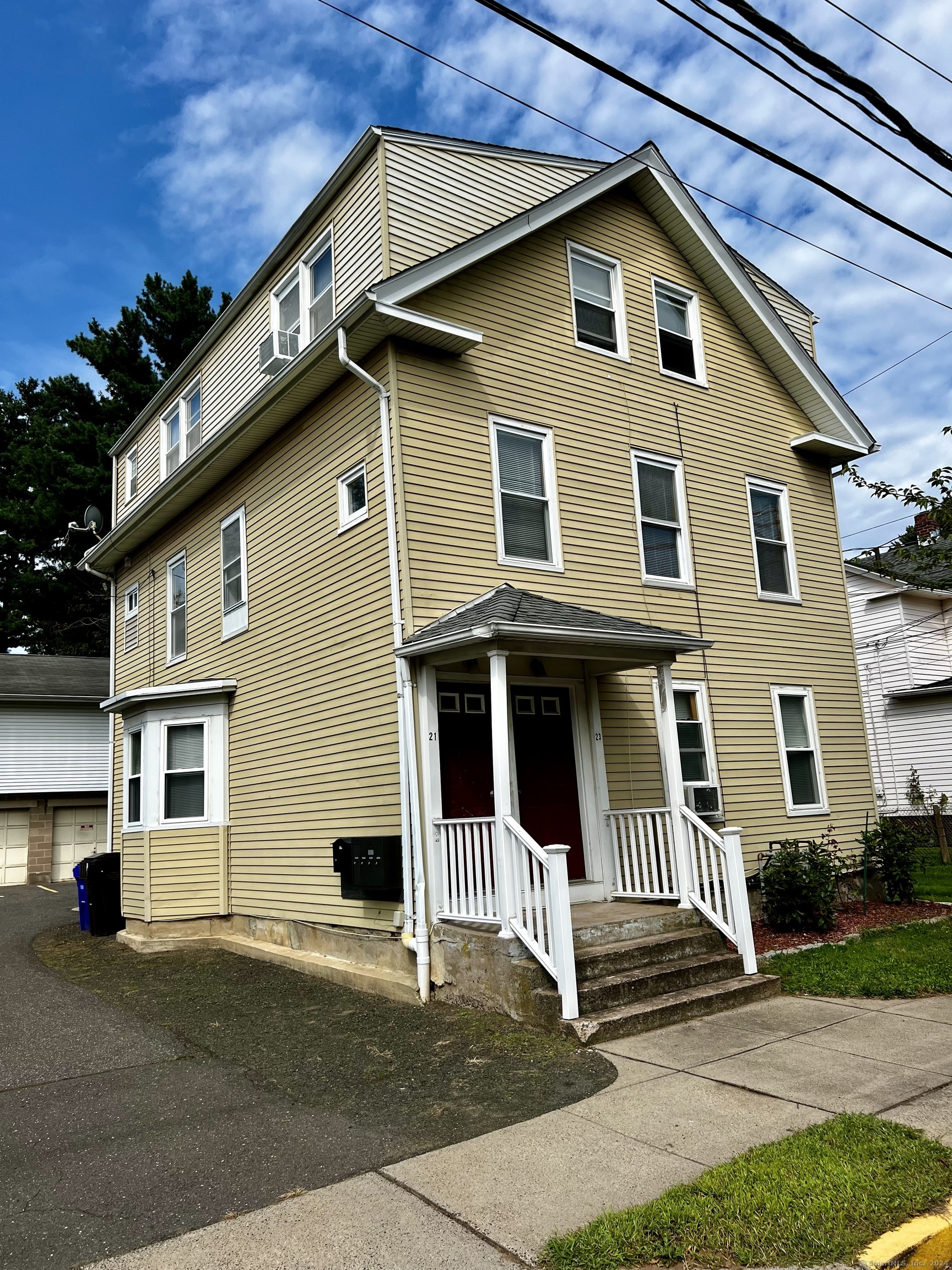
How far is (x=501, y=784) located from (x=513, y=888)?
83 cm

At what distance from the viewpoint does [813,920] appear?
33.9 feet

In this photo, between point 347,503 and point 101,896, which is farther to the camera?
point 101,896

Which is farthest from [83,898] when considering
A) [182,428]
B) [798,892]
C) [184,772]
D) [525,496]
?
[798,892]

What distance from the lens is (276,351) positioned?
11938 millimetres

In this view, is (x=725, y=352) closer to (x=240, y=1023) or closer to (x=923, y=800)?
(x=240, y=1023)

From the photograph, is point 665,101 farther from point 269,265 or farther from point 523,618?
point 269,265

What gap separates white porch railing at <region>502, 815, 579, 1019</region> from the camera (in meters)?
6.92

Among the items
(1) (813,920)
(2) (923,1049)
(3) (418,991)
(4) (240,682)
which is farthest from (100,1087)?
(1) (813,920)

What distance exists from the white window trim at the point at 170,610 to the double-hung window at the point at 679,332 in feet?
25.1

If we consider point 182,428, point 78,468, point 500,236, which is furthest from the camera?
point 78,468

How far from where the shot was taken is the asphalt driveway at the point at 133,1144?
4.27m

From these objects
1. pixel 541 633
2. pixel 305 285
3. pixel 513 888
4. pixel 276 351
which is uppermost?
pixel 305 285

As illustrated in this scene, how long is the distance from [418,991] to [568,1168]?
374 cm

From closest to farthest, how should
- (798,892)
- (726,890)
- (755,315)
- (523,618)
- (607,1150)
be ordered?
(607,1150) < (523,618) < (726,890) < (798,892) < (755,315)
